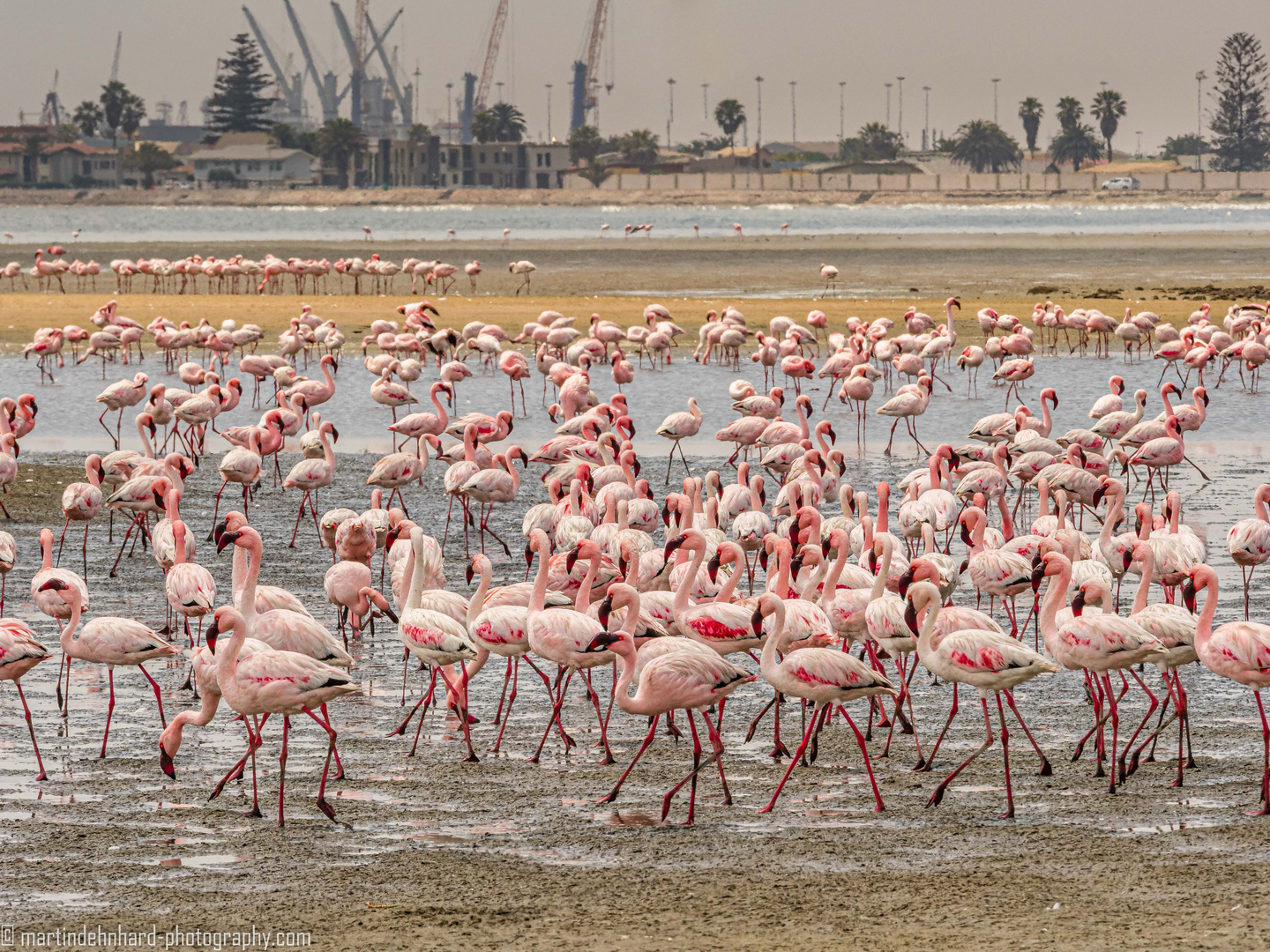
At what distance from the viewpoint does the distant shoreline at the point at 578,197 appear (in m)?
172

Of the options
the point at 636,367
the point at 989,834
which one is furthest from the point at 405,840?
the point at 636,367

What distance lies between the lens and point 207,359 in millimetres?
27844

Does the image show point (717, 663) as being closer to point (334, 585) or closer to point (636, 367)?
point (334, 585)

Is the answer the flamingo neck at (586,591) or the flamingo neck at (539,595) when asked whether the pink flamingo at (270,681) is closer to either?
the flamingo neck at (539,595)

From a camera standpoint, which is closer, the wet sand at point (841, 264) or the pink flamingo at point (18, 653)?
the pink flamingo at point (18, 653)

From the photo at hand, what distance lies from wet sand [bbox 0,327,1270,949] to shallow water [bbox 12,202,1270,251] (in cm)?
7213

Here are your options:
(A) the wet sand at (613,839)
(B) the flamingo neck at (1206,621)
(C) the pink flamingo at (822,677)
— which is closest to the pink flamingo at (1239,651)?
(B) the flamingo neck at (1206,621)

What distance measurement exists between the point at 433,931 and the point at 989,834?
2650mm

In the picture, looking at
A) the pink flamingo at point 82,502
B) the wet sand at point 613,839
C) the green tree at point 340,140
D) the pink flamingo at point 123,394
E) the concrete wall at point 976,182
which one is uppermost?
the green tree at point 340,140

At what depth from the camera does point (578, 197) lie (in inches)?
7411

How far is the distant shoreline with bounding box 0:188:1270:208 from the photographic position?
6752 inches

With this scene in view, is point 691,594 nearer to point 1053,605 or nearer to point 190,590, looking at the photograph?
point 1053,605

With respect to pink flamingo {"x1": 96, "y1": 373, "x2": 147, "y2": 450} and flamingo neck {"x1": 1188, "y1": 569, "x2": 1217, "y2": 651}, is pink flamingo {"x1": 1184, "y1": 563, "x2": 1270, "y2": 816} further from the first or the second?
pink flamingo {"x1": 96, "y1": 373, "x2": 147, "y2": 450}

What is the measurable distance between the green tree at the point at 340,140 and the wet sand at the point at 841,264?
119921 mm
